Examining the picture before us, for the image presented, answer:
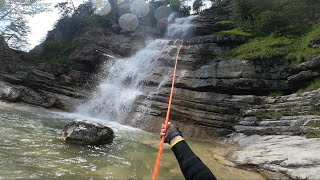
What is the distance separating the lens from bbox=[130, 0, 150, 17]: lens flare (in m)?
41.5

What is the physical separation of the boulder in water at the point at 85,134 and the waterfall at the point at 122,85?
27.3 feet

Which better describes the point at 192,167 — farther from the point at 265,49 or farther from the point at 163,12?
the point at 163,12

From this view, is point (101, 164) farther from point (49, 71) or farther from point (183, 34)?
point (183, 34)

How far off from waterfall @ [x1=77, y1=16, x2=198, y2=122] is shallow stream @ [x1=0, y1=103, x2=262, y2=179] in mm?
8324

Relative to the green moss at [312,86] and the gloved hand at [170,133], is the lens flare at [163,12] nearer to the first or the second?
the green moss at [312,86]

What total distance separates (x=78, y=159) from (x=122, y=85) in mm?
15531

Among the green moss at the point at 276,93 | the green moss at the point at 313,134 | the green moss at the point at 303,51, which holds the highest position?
the green moss at the point at 303,51

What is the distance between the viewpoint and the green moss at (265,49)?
1792 cm

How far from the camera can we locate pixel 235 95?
677 inches

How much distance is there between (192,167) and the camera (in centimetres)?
253

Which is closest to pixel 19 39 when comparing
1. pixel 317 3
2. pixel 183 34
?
pixel 183 34

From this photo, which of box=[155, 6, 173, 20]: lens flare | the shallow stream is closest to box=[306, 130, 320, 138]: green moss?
the shallow stream

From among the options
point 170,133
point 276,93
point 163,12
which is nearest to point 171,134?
point 170,133

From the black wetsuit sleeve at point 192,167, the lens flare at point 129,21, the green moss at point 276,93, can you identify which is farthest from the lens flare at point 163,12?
the black wetsuit sleeve at point 192,167
